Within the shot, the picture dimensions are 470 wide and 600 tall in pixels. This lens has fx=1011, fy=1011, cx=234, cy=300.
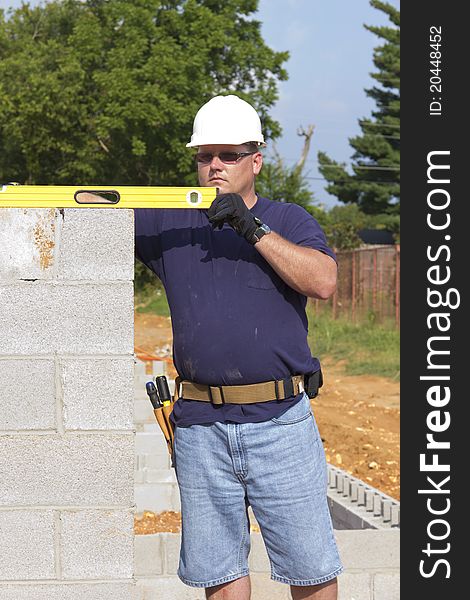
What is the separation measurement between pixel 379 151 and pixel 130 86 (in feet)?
70.4

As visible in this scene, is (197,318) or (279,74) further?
(279,74)

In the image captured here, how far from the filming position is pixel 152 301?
29.5m

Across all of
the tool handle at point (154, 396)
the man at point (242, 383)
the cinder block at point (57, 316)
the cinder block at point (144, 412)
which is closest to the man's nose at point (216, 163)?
the man at point (242, 383)

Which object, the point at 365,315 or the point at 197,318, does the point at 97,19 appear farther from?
the point at 197,318

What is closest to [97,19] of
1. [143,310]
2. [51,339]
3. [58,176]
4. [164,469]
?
[58,176]

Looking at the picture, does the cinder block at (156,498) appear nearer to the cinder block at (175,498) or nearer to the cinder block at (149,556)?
the cinder block at (175,498)

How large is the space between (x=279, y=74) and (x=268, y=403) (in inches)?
1174

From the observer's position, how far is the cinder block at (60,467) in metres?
3.61

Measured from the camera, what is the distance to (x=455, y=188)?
658 centimetres

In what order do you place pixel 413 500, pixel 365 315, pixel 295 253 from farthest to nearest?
pixel 365 315 < pixel 413 500 < pixel 295 253

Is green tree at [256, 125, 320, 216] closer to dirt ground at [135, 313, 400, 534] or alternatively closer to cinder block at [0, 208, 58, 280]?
dirt ground at [135, 313, 400, 534]

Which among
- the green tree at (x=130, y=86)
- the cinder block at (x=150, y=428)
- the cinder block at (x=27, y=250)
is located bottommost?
the cinder block at (x=150, y=428)

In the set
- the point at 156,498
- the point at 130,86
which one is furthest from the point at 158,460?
the point at 130,86

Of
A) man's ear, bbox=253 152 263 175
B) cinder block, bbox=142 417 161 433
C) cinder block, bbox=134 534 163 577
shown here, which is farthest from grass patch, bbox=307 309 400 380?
man's ear, bbox=253 152 263 175
